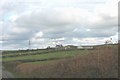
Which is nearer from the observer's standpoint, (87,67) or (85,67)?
(87,67)

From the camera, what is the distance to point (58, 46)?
51344 mm

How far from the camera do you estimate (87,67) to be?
94.0 feet

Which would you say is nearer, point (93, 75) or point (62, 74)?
point (93, 75)

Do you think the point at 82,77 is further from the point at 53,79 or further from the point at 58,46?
the point at 58,46

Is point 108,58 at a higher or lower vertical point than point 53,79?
higher

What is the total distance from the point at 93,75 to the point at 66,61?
561 cm

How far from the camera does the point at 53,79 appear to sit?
98.2 feet

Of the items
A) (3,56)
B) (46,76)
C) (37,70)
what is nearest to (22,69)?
(37,70)

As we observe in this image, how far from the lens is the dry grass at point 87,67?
27.3m

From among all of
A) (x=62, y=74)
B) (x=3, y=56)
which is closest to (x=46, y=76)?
(x=62, y=74)

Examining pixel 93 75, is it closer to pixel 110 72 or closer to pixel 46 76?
pixel 110 72

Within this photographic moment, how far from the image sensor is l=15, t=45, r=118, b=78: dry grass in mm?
27311

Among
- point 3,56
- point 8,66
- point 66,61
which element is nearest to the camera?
point 66,61

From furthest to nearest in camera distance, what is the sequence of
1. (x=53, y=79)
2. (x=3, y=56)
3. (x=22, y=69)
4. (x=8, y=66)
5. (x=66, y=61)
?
(x=3, y=56) → (x=8, y=66) → (x=22, y=69) → (x=66, y=61) → (x=53, y=79)
